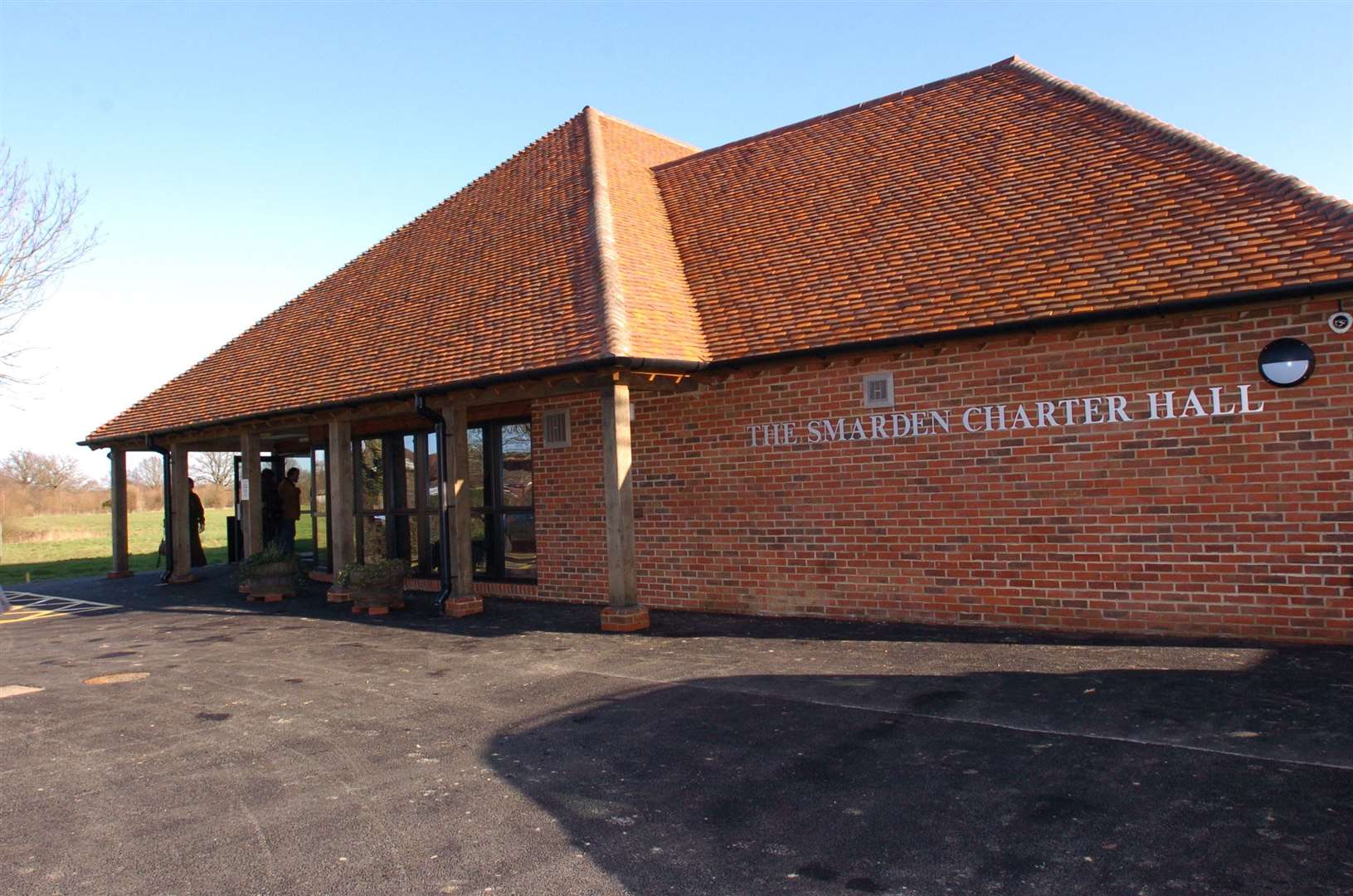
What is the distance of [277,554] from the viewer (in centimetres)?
1373

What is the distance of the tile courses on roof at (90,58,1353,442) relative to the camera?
27.2 ft

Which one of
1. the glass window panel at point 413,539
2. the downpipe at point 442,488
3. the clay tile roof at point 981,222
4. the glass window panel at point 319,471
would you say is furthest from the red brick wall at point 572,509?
the glass window panel at point 319,471

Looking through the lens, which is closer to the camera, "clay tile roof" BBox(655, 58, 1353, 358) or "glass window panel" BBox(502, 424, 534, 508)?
"clay tile roof" BBox(655, 58, 1353, 358)

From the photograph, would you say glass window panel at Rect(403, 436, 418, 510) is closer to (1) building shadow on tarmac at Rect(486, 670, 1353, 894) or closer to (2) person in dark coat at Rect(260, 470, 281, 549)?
(2) person in dark coat at Rect(260, 470, 281, 549)

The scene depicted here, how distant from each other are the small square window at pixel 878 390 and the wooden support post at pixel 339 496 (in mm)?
7325

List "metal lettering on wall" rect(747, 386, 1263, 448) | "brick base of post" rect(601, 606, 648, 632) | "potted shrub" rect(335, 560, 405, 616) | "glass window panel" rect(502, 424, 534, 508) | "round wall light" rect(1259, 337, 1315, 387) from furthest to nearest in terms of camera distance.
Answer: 1. "glass window panel" rect(502, 424, 534, 508)
2. "potted shrub" rect(335, 560, 405, 616)
3. "brick base of post" rect(601, 606, 648, 632)
4. "metal lettering on wall" rect(747, 386, 1263, 448)
5. "round wall light" rect(1259, 337, 1315, 387)

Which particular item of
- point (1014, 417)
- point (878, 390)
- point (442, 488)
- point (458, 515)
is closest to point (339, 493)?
point (442, 488)

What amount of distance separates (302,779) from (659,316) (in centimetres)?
663

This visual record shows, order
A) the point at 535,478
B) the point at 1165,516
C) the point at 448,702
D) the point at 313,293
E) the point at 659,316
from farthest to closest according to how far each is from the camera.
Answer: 1. the point at 313,293
2. the point at 535,478
3. the point at 659,316
4. the point at 1165,516
5. the point at 448,702

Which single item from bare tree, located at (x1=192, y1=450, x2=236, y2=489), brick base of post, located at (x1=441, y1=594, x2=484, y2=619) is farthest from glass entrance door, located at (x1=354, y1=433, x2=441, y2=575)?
bare tree, located at (x1=192, y1=450, x2=236, y2=489)

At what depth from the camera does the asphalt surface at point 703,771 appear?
3822mm

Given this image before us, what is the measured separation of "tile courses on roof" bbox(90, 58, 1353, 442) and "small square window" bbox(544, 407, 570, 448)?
1420 millimetres

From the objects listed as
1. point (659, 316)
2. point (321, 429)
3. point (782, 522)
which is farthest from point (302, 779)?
point (321, 429)

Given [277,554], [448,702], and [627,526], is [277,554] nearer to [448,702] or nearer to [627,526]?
[627,526]
